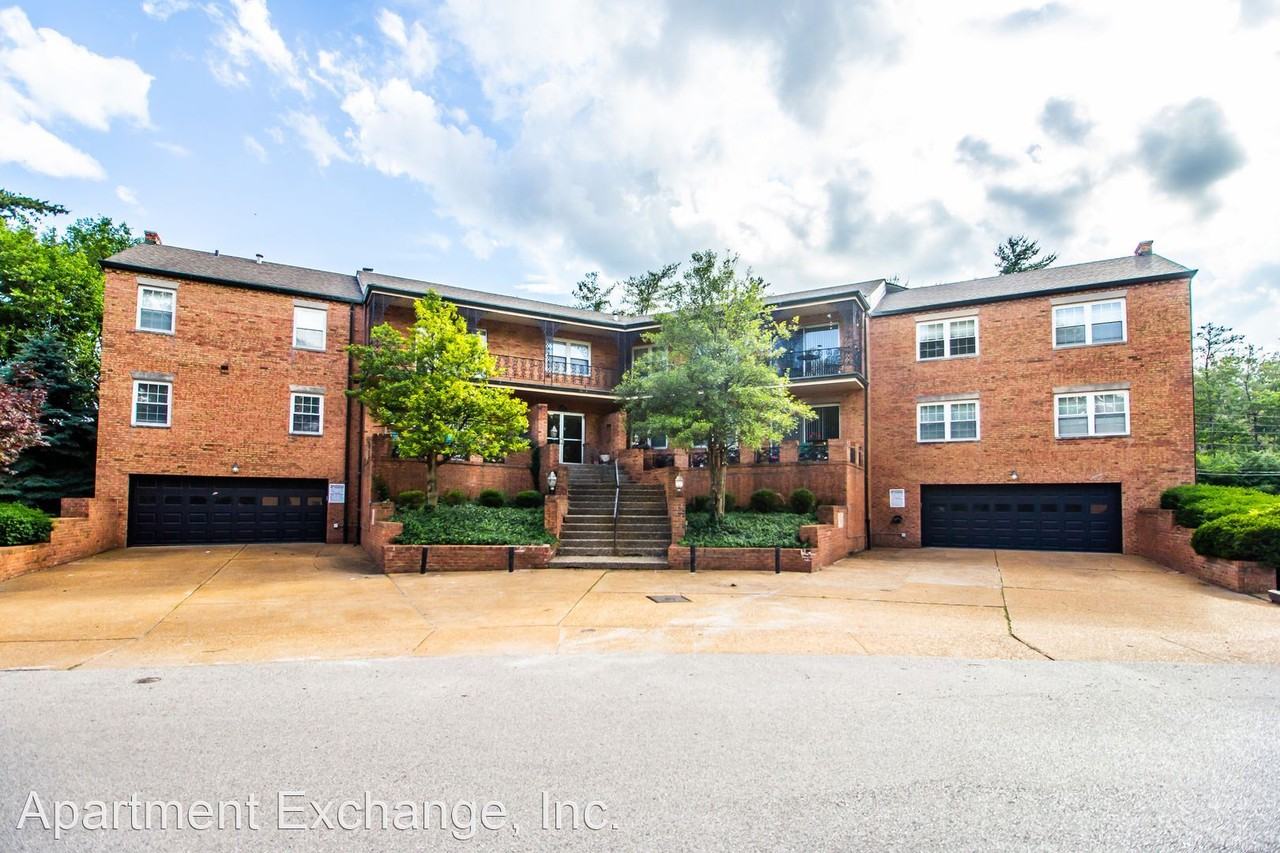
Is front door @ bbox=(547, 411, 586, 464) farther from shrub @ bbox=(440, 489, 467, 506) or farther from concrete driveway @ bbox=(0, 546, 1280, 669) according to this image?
concrete driveway @ bbox=(0, 546, 1280, 669)

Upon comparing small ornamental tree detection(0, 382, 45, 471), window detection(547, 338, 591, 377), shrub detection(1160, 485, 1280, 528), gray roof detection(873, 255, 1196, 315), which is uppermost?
gray roof detection(873, 255, 1196, 315)

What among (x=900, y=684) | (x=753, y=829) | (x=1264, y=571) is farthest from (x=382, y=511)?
(x=1264, y=571)

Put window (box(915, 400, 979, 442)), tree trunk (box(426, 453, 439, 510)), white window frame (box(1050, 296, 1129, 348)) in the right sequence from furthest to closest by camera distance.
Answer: window (box(915, 400, 979, 442)), white window frame (box(1050, 296, 1129, 348)), tree trunk (box(426, 453, 439, 510))

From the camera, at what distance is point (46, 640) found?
8117 millimetres

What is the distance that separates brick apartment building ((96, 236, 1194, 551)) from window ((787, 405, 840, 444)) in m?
0.07

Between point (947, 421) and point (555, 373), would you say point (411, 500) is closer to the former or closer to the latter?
point (555, 373)

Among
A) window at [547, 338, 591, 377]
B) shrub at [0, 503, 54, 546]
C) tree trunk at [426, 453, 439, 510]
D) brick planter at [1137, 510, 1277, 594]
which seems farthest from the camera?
window at [547, 338, 591, 377]

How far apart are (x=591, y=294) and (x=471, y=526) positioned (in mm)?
26618

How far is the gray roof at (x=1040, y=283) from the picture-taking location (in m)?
18.5

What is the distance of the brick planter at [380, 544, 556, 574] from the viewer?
1403cm

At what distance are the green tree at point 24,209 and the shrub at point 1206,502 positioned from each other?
36615mm

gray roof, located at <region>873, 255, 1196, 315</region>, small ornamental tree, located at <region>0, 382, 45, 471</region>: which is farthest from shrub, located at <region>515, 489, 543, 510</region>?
gray roof, located at <region>873, 255, 1196, 315</region>

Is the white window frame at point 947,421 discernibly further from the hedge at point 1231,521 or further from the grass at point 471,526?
the grass at point 471,526

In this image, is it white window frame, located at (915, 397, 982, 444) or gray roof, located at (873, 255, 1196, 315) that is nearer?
gray roof, located at (873, 255, 1196, 315)
